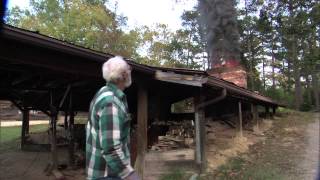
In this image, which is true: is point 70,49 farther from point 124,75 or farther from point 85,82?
point 124,75

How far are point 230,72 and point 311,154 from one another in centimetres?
602

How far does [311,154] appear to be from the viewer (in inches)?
445

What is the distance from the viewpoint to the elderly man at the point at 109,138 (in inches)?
111

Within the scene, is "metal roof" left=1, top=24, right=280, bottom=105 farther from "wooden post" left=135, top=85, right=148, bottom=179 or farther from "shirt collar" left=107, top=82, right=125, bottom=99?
"shirt collar" left=107, top=82, right=125, bottom=99

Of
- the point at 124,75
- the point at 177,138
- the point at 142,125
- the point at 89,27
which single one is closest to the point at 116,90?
the point at 124,75

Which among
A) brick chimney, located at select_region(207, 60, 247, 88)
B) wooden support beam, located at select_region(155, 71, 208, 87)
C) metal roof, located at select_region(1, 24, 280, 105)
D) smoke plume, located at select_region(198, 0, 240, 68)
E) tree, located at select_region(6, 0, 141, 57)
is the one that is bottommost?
wooden support beam, located at select_region(155, 71, 208, 87)

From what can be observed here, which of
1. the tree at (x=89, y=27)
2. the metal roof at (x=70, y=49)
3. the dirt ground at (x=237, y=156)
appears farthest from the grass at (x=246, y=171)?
the tree at (x=89, y=27)

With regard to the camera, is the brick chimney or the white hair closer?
the white hair

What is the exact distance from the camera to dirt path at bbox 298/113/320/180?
29.9 ft

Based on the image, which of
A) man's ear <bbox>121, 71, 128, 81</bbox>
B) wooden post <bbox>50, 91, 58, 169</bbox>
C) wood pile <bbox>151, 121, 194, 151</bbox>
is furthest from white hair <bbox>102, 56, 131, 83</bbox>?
wooden post <bbox>50, 91, 58, 169</bbox>

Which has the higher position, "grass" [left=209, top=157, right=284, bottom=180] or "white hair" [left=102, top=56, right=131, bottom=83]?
"white hair" [left=102, top=56, right=131, bottom=83]

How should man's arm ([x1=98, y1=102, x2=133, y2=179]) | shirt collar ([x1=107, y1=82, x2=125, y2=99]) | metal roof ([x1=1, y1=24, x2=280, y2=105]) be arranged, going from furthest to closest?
metal roof ([x1=1, y1=24, x2=280, y2=105])
shirt collar ([x1=107, y1=82, x2=125, y2=99])
man's arm ([x1=98, y1=102, x2=133, y2=179])

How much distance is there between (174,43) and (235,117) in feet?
54.4

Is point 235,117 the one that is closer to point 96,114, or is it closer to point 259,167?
point 259,167
